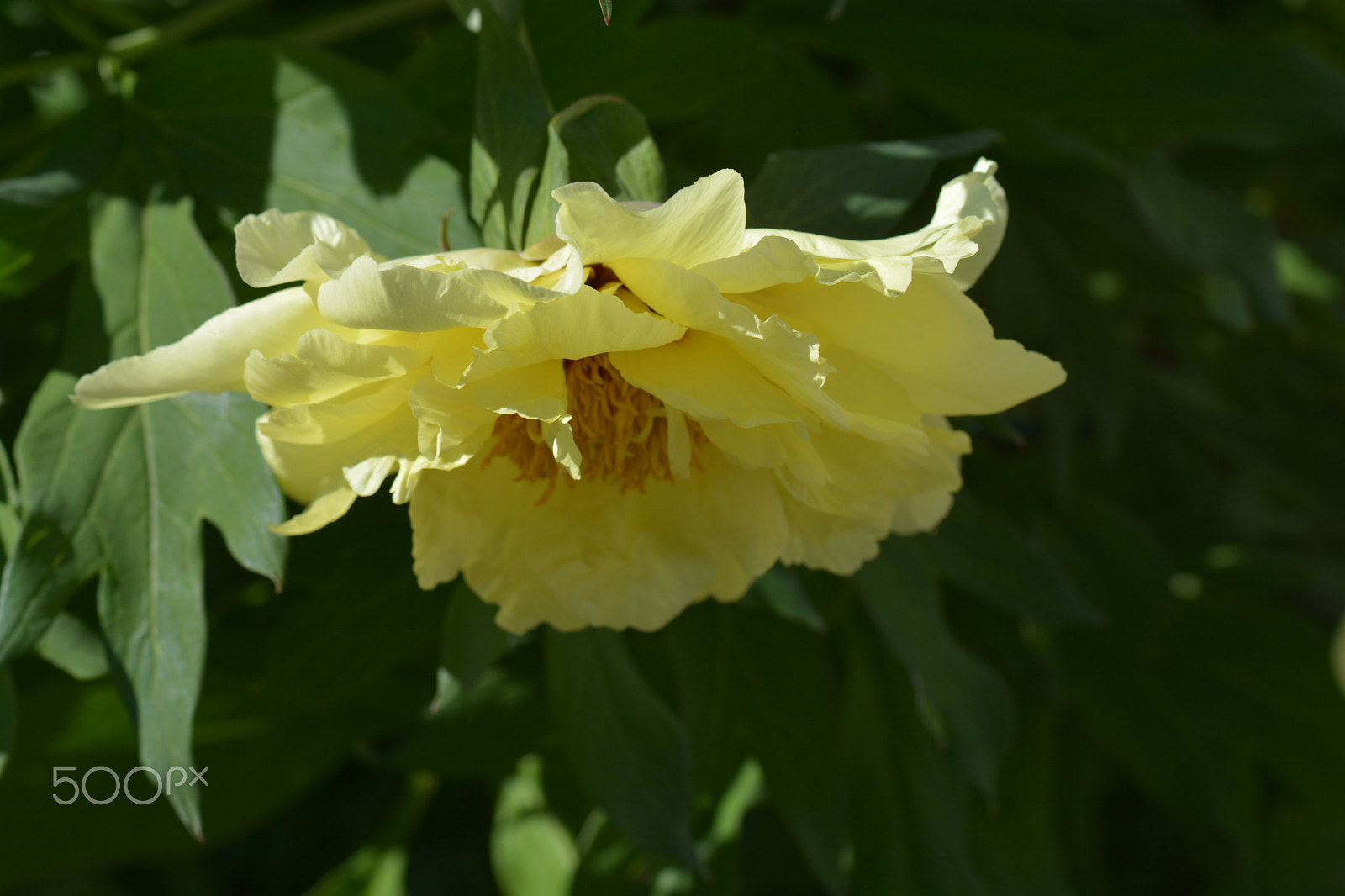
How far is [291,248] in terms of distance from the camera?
0.59 meters

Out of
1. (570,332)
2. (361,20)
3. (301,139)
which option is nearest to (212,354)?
(570,332)

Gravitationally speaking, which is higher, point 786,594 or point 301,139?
point 301,139

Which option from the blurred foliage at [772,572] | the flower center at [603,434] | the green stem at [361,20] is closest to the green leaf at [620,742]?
the blurred foliage at [772,572]

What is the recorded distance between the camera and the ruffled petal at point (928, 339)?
0.59 metres

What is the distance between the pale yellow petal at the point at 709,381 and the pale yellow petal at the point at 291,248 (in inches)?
6.4

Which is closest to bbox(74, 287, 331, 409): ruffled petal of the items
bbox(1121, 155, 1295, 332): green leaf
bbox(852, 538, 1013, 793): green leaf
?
bbox(852, 538, 1013, 793): green leaf

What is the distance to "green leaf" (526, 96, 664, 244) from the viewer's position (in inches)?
25.1

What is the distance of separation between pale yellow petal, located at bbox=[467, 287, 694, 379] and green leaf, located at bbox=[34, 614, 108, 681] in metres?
0.47

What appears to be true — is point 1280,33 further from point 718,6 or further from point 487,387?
point 487,387

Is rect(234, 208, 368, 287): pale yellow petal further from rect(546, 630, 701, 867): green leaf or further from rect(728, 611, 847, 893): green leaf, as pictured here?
rect(728, 611, 847, 893): green leaf

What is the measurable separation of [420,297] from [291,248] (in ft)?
0.39

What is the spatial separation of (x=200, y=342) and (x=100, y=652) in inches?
14.2

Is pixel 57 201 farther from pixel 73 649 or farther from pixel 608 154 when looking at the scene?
pixel 608 154

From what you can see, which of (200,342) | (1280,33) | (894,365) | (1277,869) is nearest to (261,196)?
(200,342)
